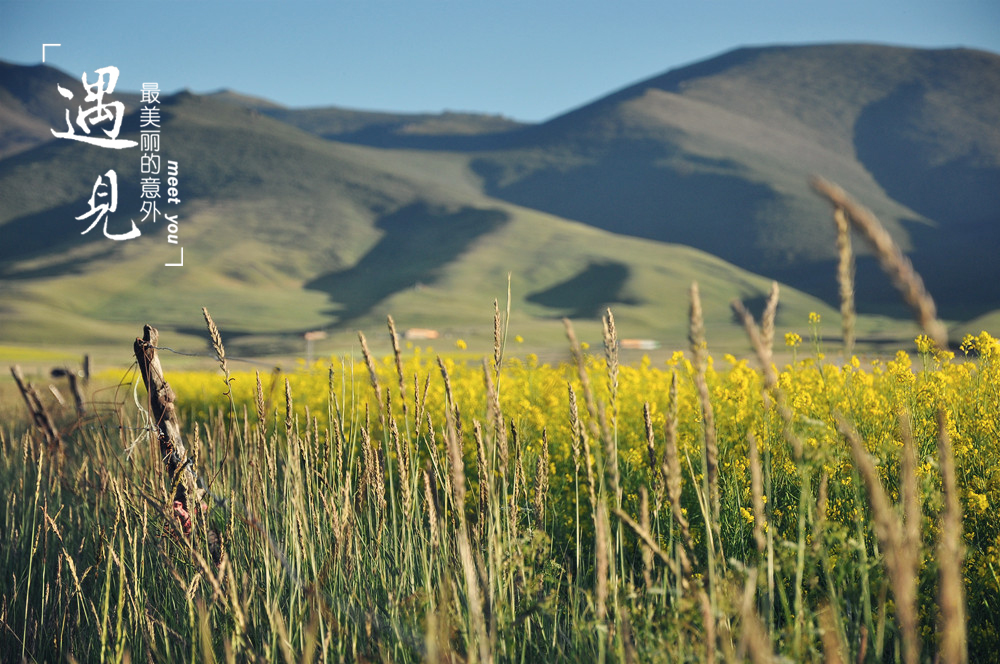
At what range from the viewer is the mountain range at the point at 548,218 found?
288 feet

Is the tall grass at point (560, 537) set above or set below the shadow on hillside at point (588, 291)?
below

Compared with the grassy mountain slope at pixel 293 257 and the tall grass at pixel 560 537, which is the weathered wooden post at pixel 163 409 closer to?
the tall grass at pixel 560 537

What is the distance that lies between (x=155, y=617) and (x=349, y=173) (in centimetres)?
15445

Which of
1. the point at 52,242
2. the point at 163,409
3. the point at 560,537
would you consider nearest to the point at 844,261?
the point at 163,409

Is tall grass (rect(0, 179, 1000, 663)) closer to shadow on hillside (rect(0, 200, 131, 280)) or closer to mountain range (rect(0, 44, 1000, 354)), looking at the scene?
mountain range (rect(0, 44, 1000, 354))

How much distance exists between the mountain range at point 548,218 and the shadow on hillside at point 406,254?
492 mm

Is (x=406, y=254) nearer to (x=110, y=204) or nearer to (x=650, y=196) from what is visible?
(x=650, y=196)

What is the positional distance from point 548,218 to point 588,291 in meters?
36.0

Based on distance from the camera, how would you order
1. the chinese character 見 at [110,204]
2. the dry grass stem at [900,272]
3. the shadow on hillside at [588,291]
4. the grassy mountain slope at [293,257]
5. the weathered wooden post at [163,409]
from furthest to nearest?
the shadow on hillside at [588,291] → the grassy mountain slope at [293,257] → the chinese character 見 at [110,204] → the weathered wooden post at [163,409] → the dry grass stem at [900,272]

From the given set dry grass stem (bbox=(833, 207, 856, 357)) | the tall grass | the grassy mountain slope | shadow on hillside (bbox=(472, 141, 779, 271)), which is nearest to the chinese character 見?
the grassy mountain slope

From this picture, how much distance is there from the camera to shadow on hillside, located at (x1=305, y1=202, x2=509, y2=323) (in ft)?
336

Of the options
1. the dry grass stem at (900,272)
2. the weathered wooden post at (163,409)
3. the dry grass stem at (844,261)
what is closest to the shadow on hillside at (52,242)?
the weathered wooden post at (163,409)

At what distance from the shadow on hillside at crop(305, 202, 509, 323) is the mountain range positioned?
0.49 meters

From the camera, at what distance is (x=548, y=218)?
13350 centimetres
